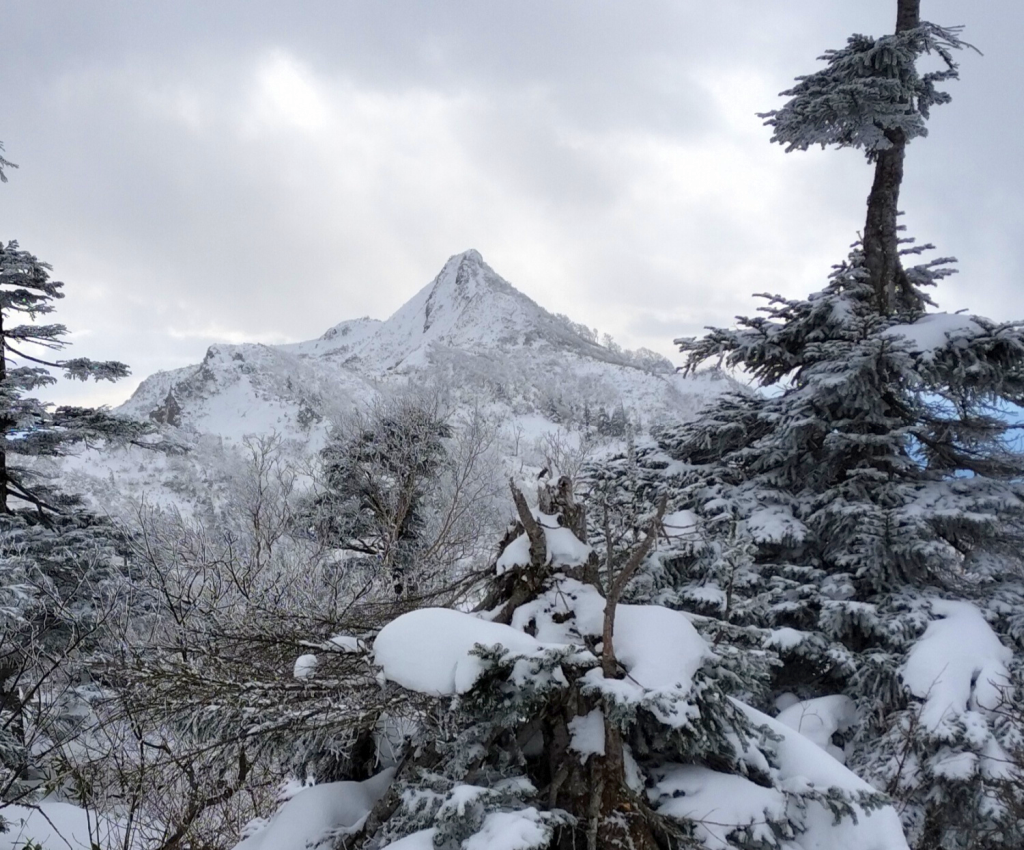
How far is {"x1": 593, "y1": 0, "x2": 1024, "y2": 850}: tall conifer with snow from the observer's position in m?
4.83

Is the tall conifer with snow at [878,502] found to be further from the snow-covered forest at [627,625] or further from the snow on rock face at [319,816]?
the snow on rock face at [319,816]

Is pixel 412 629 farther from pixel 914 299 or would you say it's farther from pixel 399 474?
pixel 399 474

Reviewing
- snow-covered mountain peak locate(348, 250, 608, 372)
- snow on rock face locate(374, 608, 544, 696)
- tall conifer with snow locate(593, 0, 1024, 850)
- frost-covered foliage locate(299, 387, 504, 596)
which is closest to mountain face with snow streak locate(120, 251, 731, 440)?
snow-covered mountain peak locate(348, 250, 608, 372)

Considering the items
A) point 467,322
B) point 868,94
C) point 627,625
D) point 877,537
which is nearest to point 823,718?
point 877,537

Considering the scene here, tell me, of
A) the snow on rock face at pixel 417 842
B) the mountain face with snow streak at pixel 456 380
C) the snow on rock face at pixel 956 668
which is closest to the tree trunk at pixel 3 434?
the snow on rock face at pixel 417 842

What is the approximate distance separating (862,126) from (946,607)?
545 cm

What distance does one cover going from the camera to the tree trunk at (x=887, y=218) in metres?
7.60

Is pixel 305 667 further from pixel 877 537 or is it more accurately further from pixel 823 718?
pixel 877 537

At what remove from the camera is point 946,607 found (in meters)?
5.72

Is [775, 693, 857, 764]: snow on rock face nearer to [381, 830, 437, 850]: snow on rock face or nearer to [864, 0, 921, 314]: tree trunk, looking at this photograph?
[381, 830, 437, 850]: snow on rock face

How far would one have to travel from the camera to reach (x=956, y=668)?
5.03 metres

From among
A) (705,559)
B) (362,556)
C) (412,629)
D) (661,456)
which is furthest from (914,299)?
(362,556)

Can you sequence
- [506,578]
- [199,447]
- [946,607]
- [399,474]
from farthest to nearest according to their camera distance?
[199,447]
[399,474]
[946,607]
[506,578]

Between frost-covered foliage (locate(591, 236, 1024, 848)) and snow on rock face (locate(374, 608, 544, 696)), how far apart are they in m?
2.55
